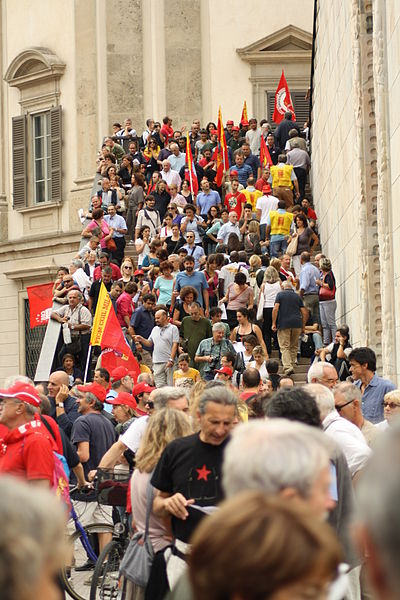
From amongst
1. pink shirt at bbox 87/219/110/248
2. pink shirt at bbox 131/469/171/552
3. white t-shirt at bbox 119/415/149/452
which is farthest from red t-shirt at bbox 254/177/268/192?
pink shirt at bbox 131/469/171/552

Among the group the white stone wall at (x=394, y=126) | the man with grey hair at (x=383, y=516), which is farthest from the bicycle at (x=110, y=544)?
the man with grey hair at (x=383, y=516)

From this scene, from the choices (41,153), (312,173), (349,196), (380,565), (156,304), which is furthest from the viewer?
(41,153)

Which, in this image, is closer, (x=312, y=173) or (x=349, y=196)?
(x=349, y=196)

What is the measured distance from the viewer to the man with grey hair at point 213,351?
17.6 metres

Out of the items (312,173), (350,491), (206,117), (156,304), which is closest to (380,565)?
(350,491)

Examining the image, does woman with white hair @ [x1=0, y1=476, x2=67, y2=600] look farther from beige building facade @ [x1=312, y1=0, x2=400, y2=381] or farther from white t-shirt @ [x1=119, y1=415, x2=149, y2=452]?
beige building facade @ [x1=312, y1=0, x2=400, y2=381]

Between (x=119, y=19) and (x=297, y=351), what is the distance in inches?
843

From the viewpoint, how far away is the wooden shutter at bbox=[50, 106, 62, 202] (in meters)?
39.0

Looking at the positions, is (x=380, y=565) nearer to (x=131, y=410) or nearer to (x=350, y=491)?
(x=350, y=491)

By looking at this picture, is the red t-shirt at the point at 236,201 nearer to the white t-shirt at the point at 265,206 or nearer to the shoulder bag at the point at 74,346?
the white t-shirt at the point at 265,206

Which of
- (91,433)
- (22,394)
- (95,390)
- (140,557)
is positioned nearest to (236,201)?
(95,390)

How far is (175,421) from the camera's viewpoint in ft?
23.4

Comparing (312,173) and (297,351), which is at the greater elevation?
(312,173)

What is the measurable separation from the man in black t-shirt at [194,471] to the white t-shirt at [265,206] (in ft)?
54.6
